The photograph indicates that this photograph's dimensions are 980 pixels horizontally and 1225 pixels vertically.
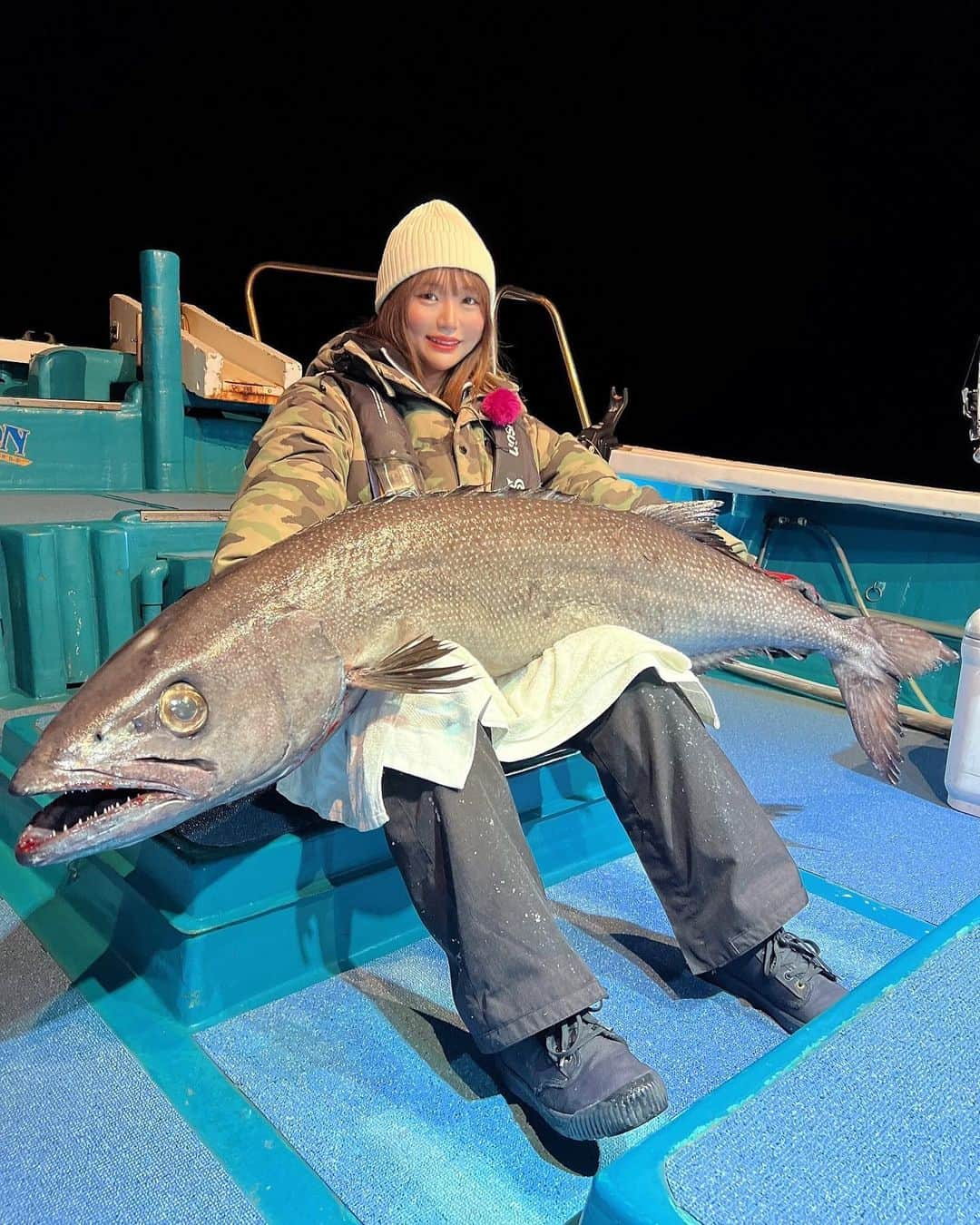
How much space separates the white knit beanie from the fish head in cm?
110

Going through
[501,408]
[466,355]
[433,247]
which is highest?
[433,247]

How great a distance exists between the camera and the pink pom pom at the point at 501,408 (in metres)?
2.14

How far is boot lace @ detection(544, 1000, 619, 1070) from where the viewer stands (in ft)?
4.52

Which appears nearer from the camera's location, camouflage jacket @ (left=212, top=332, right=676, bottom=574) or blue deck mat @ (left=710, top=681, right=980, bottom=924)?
camouflage jacket @ (left=212, top=332, right=676, bottom=574)

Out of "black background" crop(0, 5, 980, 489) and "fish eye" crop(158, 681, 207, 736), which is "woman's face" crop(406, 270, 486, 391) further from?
"black background" crop(0, 5, 980, 489)

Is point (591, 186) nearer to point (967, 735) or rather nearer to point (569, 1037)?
point (967, 735)

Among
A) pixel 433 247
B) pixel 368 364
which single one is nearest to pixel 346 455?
pixel 368 364

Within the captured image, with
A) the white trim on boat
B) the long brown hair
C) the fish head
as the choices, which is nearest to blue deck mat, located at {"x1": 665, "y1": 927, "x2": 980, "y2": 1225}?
the fish head

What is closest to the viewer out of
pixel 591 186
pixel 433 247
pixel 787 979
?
pixel 787 979

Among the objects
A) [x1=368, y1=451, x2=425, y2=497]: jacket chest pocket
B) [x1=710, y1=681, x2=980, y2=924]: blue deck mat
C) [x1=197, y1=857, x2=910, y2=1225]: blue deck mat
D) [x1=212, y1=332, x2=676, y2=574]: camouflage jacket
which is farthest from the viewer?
[x1=710, y1=681, x2=980, y2=924]: blue deck mat

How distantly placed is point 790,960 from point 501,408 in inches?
55.2

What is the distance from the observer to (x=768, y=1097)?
103 centimetres

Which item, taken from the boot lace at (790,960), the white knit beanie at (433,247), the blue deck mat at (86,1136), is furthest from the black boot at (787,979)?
the white knit beanie at (433,247)

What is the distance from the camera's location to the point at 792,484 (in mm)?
3857
